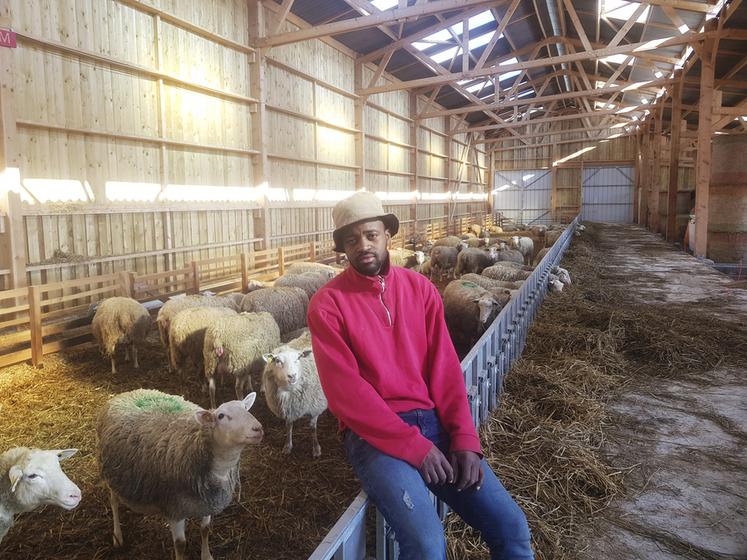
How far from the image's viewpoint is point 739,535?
7.90ft

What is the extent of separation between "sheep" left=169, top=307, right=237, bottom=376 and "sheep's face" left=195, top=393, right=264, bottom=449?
3003 mm

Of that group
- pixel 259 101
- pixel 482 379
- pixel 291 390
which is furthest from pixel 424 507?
pixel 259 101

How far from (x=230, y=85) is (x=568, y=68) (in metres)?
17.6

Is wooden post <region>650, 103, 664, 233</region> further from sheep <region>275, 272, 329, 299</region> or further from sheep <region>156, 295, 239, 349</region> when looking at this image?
sheep <region>156, 295, 239, 349</region>

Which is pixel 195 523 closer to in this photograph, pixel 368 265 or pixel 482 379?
pixel 482 379

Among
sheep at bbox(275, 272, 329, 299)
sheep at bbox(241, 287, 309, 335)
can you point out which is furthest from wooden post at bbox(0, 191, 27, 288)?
sheep at bbox(275, 272, 329, 299)

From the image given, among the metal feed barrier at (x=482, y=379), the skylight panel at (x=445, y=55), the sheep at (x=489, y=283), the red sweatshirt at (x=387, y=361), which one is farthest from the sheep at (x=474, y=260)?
the red sweatshirt at (x=387, y=361)

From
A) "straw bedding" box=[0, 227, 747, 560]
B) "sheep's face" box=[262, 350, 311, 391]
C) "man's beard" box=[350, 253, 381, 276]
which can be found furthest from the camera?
"sheep's face" box=[262, 350, 311, 391]

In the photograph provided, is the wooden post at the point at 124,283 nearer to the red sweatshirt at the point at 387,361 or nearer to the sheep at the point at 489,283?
the sheep at the point at 489,283

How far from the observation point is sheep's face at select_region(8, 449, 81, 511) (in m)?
2.58

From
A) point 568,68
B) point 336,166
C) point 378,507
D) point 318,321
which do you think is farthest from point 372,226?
point 568,68

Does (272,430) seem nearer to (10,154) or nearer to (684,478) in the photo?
(684,478)

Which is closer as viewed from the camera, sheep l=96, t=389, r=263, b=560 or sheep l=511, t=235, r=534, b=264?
sheep l=96, t=389, r=263, b=560

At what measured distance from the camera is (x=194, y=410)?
3.36 m
